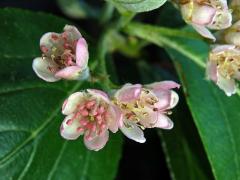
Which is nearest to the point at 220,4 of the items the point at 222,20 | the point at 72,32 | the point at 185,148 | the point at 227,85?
the point at 222,20

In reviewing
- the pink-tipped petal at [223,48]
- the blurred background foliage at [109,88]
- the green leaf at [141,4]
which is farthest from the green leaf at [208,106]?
the green leaf at [141,4]

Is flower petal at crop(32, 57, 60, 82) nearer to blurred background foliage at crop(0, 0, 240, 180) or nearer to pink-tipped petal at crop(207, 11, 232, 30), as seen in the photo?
blurred background foliage at crop(0, 0, 240, 180)

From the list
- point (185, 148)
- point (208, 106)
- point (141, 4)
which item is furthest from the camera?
point (185, 148)

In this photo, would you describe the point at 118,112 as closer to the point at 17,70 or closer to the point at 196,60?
the point at 17,70

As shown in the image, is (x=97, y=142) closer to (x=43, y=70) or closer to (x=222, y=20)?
(x=43, y=70)

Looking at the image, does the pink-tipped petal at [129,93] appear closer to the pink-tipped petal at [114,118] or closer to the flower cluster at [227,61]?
the pink-tipped petal at [114,118]

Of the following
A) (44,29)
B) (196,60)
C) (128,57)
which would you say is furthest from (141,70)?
(44,29)
